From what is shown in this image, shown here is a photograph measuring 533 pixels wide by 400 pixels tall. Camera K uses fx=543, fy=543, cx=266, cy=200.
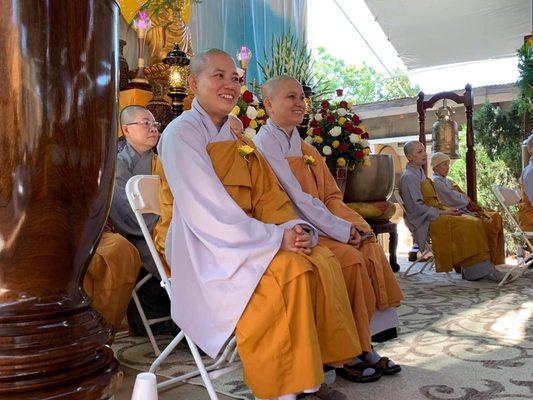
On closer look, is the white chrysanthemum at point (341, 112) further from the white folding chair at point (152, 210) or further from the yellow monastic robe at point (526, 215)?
the yellow monastic robe at point (526, 215)

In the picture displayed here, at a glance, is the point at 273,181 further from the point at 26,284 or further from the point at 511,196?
the point at 511,196

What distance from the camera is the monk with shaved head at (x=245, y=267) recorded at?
159cm

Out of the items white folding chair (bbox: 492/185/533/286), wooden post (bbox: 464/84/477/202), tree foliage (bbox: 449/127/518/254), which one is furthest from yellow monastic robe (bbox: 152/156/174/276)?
tree foliage (bbox: 449/127/518/254)

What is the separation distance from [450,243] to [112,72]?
4.46 m

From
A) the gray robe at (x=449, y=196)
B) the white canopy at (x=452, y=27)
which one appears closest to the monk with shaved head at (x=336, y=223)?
the gray robe at (x=449, y=196)

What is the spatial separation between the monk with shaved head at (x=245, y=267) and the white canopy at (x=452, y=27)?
7.49m

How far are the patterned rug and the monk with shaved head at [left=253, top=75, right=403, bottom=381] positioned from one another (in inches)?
5.8

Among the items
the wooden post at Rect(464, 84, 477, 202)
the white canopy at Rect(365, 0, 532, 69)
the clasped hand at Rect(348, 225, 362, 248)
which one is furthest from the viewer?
the white canopy at Rect(365, 0, 532, 69)

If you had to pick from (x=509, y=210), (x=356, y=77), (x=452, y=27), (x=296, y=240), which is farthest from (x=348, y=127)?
(x=356, y=77)

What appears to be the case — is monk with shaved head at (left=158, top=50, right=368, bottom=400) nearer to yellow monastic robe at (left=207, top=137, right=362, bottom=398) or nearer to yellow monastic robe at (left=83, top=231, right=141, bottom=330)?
yellow monastic robe at (left=207, top=137, right=362, bottom=398)

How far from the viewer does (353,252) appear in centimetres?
213

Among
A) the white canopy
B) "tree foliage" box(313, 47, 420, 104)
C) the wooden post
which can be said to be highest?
"tree foliage" box(313, 47, 420, 104)

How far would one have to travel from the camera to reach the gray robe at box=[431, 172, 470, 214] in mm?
5207

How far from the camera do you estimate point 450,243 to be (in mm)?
4660
